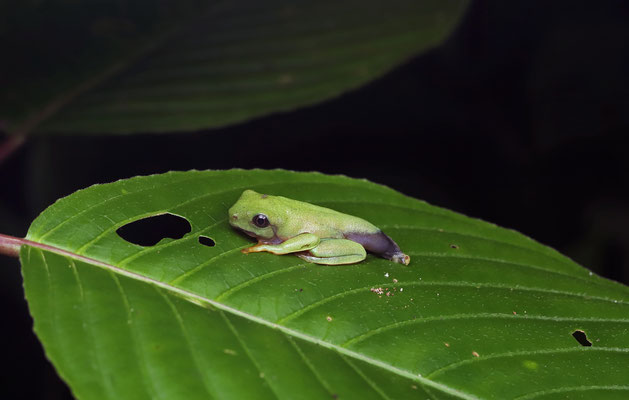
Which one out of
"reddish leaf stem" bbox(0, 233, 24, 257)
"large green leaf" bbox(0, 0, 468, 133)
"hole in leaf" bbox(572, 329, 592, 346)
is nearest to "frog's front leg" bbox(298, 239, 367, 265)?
"hole in leaf" bbox(572, 329, 592, 346)

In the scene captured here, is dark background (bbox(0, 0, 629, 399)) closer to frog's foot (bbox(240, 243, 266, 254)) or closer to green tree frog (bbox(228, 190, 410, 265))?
green tree frog (bbox(228, 190, 410, 265))

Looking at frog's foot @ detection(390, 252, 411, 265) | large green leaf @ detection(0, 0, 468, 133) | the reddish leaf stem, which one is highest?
large green leaf @ detection(0, 0, 468, 133)

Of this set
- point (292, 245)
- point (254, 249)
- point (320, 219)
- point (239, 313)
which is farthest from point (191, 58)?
point (239, 313)

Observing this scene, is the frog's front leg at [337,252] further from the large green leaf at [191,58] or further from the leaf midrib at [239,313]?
the large green leaf at [191,58]

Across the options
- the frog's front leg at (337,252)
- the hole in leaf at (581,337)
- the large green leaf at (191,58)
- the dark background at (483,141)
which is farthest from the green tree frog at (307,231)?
the dark background at (483,141)

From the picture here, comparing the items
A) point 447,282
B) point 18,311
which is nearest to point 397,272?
point 447,282

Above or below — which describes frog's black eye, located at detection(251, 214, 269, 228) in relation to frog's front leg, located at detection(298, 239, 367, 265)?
above

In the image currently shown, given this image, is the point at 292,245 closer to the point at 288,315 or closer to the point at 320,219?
the point at 320,219
